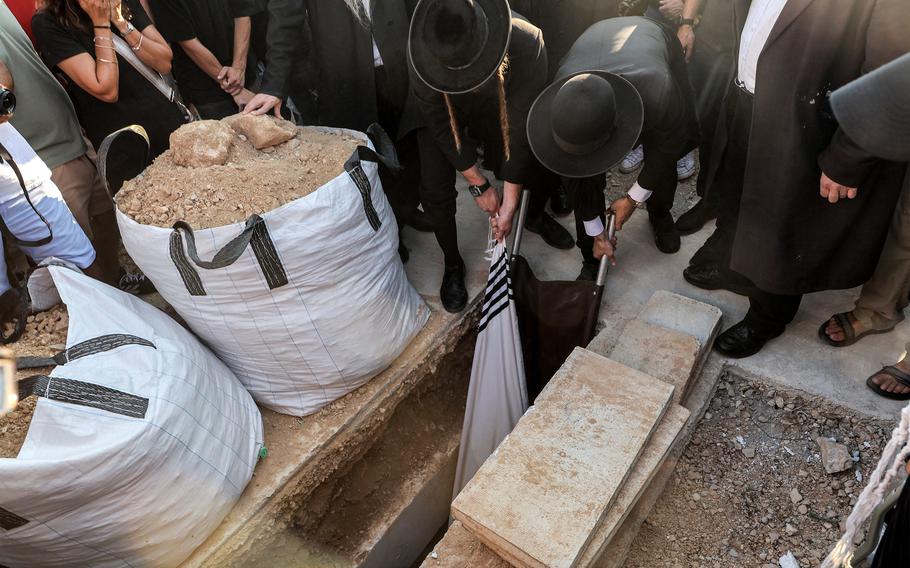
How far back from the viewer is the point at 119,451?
162 centimetres

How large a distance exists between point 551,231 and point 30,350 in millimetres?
2195

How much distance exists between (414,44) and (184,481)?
5.04ft

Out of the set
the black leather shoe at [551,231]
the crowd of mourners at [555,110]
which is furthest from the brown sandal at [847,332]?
the black leather shoe at [551,231]

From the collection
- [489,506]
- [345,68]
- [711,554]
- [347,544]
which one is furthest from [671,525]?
[345,68]

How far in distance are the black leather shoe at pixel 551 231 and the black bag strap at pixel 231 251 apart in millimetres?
1483

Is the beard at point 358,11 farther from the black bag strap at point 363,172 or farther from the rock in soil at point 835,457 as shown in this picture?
the rock in soil at point 835,457

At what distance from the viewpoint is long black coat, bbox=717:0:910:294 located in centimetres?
169

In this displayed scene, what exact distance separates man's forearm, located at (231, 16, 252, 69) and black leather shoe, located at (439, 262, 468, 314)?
1356 mm

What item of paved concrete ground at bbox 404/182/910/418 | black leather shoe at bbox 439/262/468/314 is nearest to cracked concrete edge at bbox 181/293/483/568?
black leather shoe at bbox 439/262/468/314

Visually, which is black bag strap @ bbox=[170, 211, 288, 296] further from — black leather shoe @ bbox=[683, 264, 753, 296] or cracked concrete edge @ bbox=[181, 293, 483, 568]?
black leather shoe @ bbox=[683, 264, 753, 296]

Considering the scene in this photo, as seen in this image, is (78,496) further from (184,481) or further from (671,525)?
(671,525)

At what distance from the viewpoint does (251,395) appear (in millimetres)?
2316

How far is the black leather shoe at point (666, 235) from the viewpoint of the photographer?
281 cm

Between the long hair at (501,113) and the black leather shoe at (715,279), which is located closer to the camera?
the long hair at (501,113)
